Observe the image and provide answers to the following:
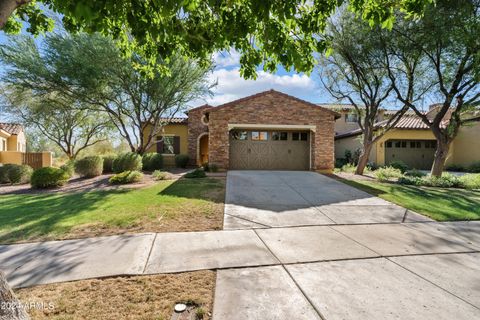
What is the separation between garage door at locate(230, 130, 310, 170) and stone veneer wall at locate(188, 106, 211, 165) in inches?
243

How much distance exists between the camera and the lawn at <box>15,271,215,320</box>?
271 centimetres

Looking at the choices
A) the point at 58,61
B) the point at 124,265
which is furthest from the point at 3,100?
the point at 124,265

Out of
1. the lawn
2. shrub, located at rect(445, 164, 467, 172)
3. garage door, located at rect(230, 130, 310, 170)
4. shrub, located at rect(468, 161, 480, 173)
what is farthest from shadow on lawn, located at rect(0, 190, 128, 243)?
shrub, located at rect(445, 164, 467, 172)

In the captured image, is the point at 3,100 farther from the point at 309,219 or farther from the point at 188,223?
the point at 309,219

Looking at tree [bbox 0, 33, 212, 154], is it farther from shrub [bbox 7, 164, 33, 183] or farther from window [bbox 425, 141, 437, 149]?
window [bbox 425, 141, 437, 149]

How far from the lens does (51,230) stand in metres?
5.52

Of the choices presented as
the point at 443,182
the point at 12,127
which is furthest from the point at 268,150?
the point at 12,127

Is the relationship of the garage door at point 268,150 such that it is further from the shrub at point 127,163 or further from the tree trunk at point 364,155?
the shrub at point 127,163

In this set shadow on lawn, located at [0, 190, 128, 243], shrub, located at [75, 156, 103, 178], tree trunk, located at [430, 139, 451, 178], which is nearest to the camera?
shadow on lawn, located at [0, 190, 128, 243]

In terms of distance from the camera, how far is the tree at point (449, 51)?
9859 millimetres

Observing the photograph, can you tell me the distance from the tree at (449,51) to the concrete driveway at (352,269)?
8135 millimetres

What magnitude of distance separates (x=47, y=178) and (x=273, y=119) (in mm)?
12099

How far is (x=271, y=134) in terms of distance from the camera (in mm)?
15914

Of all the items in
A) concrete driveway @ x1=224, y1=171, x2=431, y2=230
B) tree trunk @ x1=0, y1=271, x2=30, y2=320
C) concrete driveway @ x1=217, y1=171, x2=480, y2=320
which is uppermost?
tree trunk @ x1=0, y1=271, x2=30, y2=320
